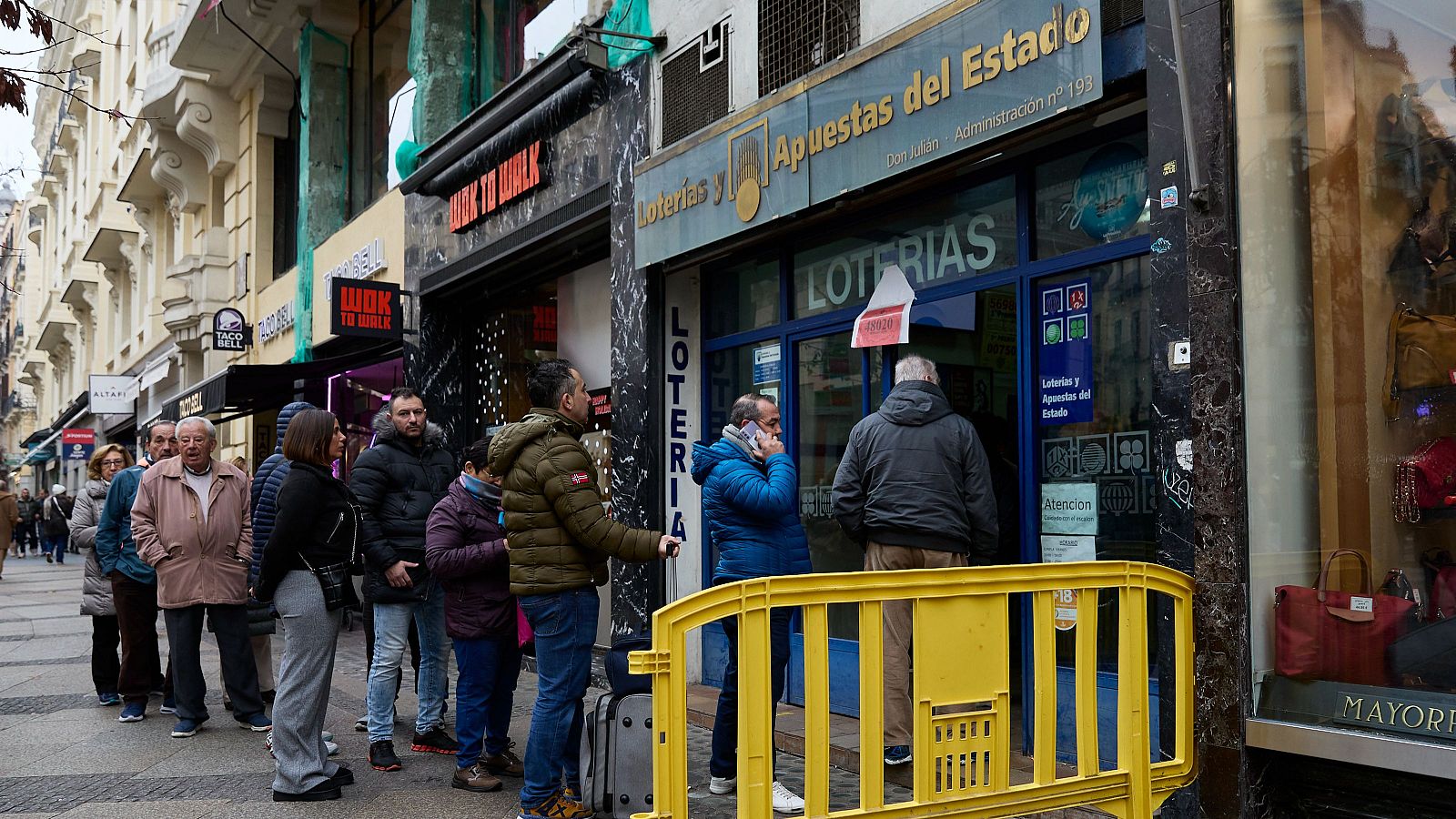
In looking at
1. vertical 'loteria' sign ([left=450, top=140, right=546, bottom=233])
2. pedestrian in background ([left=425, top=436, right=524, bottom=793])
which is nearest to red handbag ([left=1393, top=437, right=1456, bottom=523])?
pedestrian in background ([left=425, top=436, right=524, bottom=793])

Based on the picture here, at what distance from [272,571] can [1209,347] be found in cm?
388

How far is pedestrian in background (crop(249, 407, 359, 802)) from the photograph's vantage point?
5254 millimetres

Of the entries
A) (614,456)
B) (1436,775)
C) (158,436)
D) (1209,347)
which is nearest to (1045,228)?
(1209,347)

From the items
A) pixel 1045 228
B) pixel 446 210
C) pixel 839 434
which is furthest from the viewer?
pixel 446 210

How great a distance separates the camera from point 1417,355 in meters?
4.41

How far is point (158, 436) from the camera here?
26.9ft

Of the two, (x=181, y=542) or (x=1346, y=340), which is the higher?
(x=1346, y=340)

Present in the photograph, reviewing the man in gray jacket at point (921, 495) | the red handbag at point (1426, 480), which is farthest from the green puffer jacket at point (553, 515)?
the red handbag at point (1426, 480)

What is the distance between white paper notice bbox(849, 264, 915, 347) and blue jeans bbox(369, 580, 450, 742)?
8.66 feet

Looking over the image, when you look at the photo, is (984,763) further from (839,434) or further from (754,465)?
(839,434)

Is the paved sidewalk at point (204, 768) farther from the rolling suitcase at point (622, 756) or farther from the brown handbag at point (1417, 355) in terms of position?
the brown handbag at point (1417, 355)

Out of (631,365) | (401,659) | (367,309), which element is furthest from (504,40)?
(401,659)

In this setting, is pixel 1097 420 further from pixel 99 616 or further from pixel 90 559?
pixel 90 559

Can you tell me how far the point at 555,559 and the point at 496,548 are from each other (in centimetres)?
74
